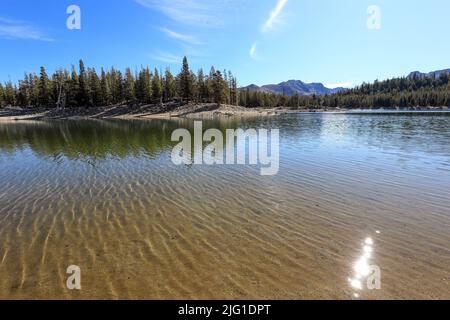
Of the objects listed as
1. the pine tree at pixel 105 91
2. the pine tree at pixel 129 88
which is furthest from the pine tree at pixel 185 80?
the pine tree at pixel 105 91

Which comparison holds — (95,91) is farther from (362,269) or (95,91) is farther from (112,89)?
(362,269)

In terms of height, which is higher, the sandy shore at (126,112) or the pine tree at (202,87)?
the pine tree at (202,87)

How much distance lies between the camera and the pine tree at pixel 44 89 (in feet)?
424

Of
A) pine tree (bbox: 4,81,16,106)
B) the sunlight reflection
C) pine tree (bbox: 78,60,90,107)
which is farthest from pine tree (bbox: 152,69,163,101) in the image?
the sunlight reflection

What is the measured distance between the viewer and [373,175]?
1792 cm

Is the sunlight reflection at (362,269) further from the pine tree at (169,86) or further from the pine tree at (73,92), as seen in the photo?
the pine tree at (73,92)

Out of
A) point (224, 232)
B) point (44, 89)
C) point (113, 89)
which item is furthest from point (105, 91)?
point (224, 232)

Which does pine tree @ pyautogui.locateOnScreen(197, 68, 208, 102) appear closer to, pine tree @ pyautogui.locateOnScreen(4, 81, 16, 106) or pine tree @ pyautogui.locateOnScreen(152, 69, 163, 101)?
pine tree @ pyautogui.locateOnScreen(152, 69, 163, 101)

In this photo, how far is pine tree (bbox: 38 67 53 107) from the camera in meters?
129

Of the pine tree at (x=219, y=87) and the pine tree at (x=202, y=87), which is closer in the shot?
the pine tree at (x=219, y=87)

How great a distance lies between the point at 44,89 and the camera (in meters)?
130

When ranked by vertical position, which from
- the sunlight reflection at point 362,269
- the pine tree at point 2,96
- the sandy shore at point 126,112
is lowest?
the sunlight reflection at point 362,269

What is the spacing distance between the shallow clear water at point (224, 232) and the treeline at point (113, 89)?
10960 centimetres
